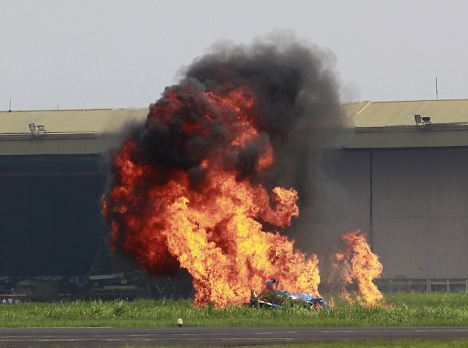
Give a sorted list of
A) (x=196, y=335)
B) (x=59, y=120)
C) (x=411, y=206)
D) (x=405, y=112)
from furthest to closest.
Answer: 1. (x=59, y=120)
2. (x=405, y=112)
3. (x=411, y=206)
4. (x=196, y=335)

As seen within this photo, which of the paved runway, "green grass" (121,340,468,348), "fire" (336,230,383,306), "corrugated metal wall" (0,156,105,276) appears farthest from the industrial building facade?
"green grass" (121,340,468,348)

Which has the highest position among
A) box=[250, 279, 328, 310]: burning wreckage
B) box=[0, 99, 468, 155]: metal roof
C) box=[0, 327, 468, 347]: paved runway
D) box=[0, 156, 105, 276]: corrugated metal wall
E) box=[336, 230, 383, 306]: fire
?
box=[0, 99, 468, 155]: metal roof

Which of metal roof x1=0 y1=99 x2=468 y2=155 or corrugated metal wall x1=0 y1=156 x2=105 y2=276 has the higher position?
metal roof x1=0 y1=99 x2=468 y2=155

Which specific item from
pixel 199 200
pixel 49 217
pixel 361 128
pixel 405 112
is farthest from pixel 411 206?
pixel 199 200

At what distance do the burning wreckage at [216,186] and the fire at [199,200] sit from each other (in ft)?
0.19

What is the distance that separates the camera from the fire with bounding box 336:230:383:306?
7944 centimetres

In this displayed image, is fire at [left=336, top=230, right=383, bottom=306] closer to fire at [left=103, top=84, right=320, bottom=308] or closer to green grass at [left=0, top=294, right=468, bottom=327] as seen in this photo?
green grass at [left=0, top=294, right=468, bottom=327]

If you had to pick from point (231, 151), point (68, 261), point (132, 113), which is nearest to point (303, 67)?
point (231, 151)

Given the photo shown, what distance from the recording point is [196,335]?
56.0m

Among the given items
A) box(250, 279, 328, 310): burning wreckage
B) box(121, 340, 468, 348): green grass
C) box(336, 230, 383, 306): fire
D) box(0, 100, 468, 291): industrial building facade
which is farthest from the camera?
box(0, 100, 468, 291): industrial building facade

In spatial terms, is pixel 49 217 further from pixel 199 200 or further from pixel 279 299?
pixel 279 299

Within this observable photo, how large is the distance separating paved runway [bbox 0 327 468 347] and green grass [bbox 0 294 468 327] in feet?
12.3

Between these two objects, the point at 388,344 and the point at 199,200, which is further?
the point at 199,200

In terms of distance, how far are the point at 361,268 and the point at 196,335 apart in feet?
84.5
